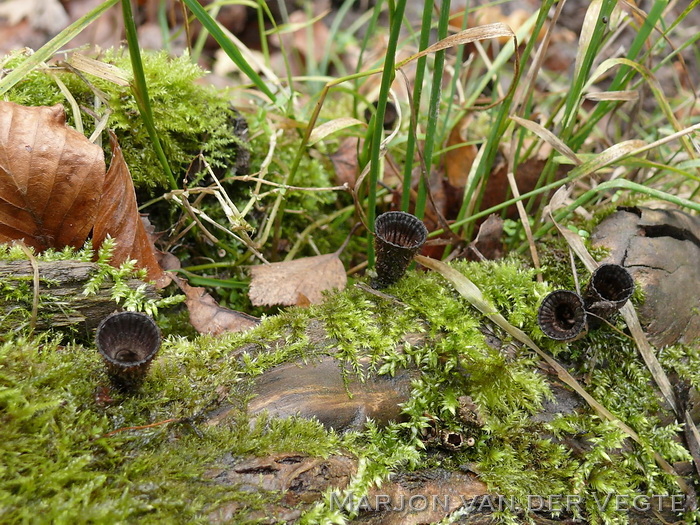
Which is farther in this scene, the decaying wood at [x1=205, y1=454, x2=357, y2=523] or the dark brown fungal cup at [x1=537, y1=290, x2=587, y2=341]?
the dark brown fungal cup at [x1=537, y1=290, x2=587, y2=341]

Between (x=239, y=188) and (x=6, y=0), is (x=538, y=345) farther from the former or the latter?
(x=6, y=0)

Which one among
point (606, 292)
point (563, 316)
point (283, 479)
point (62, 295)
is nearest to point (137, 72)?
point (62, 295)

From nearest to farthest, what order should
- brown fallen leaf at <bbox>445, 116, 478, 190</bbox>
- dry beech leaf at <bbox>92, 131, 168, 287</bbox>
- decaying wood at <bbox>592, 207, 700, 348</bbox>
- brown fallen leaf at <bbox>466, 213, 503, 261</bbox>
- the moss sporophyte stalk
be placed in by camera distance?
the moss sporophyte stalk → dry beech leaf at <bbox>92, 131, 168, 287</bbox> → decaying wood at <bbox>592, 207, 700, 348</bbox> → brown fallen leaf at <bbox>466, 213, 503, 261</bbox> → brown fallen leaf at <bbox>445, 116, 478, 190</bbox>

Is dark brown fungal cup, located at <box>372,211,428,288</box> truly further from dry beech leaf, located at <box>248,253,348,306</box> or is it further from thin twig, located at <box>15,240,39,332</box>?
thin twig, located at <box>15,240,39,332</box>

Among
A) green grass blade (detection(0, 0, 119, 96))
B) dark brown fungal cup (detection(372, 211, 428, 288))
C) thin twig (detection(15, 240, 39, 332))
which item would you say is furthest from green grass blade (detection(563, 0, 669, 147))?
thin twig (detection(15, 240, 39, 332))

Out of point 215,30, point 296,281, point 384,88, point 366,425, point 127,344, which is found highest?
point 215,30

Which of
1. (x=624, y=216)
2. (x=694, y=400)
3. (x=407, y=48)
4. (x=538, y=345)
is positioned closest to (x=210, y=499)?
(x=538, y=345)

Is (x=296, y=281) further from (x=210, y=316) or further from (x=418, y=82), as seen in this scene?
(x=418, y=82)
